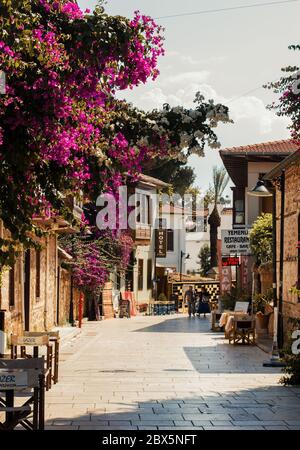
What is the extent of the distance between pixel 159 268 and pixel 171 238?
414 inches

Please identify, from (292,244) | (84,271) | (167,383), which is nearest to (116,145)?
(167,383)

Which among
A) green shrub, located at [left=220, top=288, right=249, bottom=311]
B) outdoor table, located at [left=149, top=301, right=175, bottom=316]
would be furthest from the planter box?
outdoor table, located at [left=149, top=301, right=175, bottom=316]

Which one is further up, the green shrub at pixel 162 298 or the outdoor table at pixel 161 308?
the green shrub at pixel 162 298

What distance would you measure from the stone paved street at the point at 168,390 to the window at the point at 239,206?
1538cm

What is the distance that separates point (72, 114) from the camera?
9992 millimetres

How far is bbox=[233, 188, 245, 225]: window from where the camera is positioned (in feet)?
127

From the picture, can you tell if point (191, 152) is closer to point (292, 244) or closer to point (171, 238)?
point (292, 244)

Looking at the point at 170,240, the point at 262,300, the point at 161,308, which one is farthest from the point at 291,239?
the point at 170,240

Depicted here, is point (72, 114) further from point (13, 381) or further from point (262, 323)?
point (262, 323)

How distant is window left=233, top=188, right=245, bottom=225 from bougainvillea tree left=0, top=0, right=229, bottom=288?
89.2 feet

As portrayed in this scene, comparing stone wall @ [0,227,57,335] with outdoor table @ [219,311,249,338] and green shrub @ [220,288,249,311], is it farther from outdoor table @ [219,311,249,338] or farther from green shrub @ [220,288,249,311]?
green shrub @ [220,288,249,311]

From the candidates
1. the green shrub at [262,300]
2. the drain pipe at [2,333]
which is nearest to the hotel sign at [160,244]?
the green shrub at [262,300]

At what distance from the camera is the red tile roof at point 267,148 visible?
1400 inches

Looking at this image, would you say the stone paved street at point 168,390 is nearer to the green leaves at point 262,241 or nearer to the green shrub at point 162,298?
the green leaves at point 262,241
